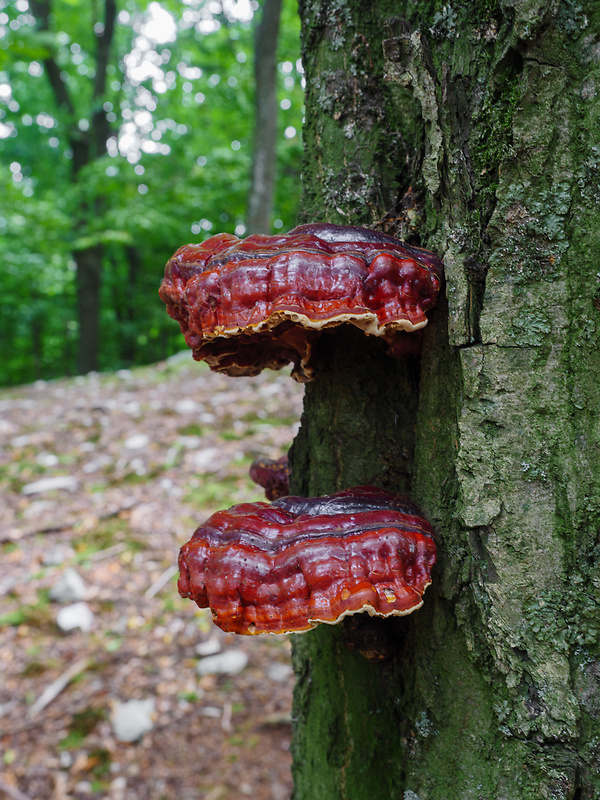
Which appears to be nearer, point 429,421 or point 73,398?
point 429,421

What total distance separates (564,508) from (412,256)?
671 mm

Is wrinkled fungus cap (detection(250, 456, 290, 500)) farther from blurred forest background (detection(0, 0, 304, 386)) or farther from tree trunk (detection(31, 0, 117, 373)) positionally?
tree trunk (detection(31, 0, 117, 373))

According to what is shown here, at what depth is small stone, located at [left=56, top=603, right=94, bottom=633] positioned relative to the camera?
4480 mm

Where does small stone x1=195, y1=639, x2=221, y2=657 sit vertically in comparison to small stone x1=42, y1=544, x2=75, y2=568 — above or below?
below

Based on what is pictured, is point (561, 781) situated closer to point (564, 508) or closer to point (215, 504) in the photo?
point (564, 508)

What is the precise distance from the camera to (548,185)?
1.23 metres

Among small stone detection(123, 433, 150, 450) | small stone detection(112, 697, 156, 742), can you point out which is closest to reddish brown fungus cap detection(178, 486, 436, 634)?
small stone detection(112, 697, 156, 742)

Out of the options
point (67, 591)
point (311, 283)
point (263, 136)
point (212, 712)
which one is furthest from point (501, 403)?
point (263, 136)

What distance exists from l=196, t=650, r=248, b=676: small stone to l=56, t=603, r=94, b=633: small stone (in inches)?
→ 40.1

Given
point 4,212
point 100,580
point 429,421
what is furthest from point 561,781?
point 4,212

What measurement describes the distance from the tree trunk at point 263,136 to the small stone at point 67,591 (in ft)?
23.1

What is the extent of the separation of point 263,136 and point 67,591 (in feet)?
28.1

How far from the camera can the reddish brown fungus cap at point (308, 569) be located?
118 centimetres

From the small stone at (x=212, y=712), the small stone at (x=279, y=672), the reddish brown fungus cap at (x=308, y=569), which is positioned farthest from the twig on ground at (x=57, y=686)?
the reddish brown fungus cap at (x=308, y=569)
